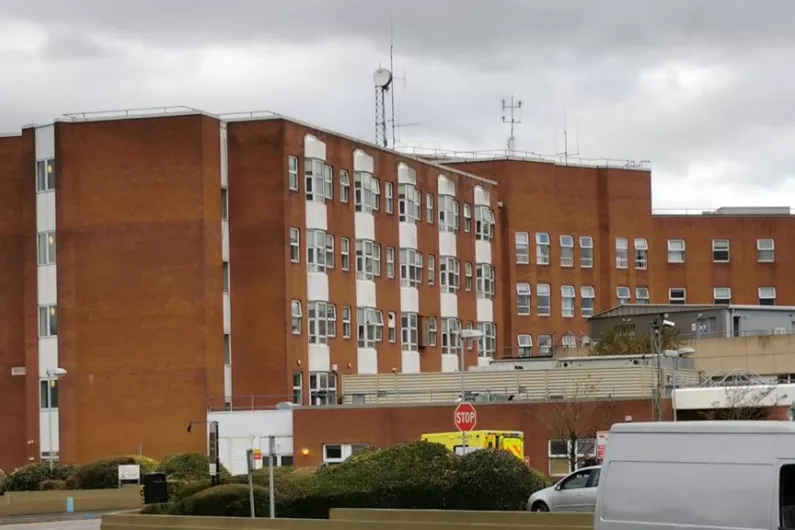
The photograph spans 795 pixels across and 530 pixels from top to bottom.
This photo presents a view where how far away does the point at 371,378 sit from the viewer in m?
62.9

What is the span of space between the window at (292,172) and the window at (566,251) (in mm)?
25617

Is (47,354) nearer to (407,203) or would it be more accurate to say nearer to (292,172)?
(292,172)

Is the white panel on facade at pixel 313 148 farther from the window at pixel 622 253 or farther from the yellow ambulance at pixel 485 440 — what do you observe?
the window at pixel 622 253

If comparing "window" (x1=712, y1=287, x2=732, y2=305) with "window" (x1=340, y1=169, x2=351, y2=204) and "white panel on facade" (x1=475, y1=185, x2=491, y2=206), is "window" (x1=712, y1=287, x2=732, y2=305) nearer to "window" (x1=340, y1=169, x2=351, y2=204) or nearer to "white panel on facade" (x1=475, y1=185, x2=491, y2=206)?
"white panel on facade" (x1=475, y1=185, x2=491, y2=206)

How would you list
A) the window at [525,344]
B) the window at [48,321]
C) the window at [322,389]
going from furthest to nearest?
the window at [525,344], the window at [322,389], the window at [48,321]

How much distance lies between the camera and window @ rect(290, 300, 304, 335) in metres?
65.3

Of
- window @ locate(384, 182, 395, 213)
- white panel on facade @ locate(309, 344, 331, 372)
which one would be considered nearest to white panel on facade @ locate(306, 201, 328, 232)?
white panel on facade @ locate(309, 344, 331, 372)

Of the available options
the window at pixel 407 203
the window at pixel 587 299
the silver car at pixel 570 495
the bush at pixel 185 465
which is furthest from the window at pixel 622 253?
the silver car at pixel 570 495

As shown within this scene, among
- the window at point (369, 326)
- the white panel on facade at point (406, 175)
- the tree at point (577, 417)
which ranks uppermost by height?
the white panel on facade at point (406, 175)

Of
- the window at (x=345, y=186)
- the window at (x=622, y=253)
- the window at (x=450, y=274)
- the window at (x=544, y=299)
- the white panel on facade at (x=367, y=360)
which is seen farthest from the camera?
the window at (x=622, y=253)

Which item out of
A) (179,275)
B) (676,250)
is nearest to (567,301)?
(676,250)

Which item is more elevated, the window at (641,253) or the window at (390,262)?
the window at (641,253)

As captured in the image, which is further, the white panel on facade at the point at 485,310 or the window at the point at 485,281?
the window at the point at 485,281

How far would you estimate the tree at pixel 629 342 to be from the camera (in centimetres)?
7444
